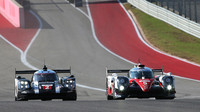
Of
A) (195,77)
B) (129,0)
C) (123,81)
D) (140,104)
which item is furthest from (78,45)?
(140,104)

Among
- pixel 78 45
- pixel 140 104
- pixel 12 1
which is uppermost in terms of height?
pixel 12 1

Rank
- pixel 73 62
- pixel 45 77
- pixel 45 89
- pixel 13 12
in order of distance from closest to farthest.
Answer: pixel 45 89 → pixel 45 77 → pixel 73 62 → pixel 13 12

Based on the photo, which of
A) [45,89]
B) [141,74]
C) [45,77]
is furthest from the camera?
[45,77]

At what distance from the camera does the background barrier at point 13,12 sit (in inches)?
2217

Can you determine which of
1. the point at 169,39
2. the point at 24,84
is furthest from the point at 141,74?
the point at 169,39

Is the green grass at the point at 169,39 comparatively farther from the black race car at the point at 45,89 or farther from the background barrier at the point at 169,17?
the black race car at the point at 45,89

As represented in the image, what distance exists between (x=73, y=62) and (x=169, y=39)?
12219 millimetres

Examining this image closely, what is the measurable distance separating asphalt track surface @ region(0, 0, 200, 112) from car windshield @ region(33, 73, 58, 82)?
6.29 ft

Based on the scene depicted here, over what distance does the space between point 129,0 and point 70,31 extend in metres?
14.2

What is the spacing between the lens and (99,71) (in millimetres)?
38000

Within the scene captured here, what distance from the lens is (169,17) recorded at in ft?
183

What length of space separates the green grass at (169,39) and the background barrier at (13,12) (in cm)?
1232

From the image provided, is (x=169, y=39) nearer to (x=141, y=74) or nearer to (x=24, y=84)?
(x=141, y=74)

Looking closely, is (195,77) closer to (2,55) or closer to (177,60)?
(177,60)
